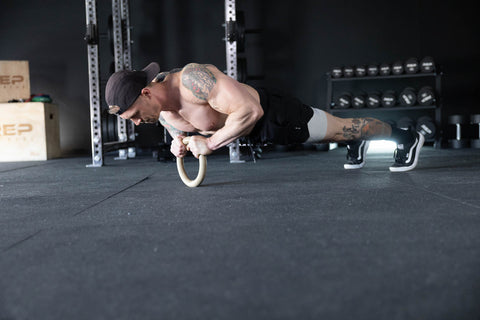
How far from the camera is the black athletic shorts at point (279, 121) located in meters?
1.97

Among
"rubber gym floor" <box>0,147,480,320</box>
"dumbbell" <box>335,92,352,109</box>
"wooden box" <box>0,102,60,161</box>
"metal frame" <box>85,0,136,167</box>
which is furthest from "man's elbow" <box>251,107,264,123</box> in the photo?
"wooden box" <box>0,102,60,161</box>

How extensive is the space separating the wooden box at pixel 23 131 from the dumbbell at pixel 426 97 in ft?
13.3

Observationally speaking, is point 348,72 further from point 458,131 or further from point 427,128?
point 458,131

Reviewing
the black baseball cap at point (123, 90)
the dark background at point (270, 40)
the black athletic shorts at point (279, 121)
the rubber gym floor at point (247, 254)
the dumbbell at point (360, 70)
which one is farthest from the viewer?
the dark background at point (270, 40)

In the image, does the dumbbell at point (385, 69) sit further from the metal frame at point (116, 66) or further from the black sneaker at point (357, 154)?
the metal frame at point (116, 66)

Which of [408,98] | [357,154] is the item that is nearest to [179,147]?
[357,154]

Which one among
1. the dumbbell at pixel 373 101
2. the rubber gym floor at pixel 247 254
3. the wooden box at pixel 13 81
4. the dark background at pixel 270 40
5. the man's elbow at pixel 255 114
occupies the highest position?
A: the dark background at pixel 270 40

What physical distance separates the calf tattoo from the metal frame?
2.27 metres

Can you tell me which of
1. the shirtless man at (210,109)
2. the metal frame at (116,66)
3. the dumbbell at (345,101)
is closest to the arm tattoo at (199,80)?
the shirtless man at (210,109)

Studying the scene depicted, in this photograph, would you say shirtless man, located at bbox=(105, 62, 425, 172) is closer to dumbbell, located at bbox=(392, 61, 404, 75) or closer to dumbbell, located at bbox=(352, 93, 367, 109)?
dumbbell, located at bbox=(352, 93, 367, 109)

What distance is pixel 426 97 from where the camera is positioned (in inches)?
180

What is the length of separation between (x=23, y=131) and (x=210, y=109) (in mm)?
3369

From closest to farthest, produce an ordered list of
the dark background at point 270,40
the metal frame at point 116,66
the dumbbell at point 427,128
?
the metal frame at point 116,66 < the dumbbell at point 427,128 < the dark background at point 270,40

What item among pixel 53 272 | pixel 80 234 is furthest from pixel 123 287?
pixel 80 234
